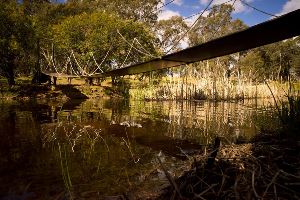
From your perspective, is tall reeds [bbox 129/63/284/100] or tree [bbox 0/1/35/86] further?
tree [bbox 0/1/35/86]

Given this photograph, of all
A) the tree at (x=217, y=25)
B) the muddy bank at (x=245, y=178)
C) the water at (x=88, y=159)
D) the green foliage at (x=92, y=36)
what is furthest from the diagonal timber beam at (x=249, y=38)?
the tree at (x=217, y=25)

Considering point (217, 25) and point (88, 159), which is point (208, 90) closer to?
point (88, 159)

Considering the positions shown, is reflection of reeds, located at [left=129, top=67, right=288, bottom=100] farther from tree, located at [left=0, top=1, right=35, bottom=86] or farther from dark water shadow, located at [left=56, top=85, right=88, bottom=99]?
tree, located at [left=0, top=1, right=35, bottom=86]

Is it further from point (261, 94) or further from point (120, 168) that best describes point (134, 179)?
point (261, 94)

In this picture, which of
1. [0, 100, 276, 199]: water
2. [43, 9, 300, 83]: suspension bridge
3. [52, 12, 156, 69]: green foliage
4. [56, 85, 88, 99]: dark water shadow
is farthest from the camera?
[52, 12, 156, 69]: green foliage

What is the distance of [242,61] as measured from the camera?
132ft

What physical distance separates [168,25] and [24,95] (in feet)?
79.3

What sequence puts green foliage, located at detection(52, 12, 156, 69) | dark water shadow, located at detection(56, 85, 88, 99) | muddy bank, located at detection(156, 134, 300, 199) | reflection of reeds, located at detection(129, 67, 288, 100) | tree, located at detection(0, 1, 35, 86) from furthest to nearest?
green foliage, located at detection(52, 12, 156, 69) → dark water shadow, located at detection(56, 85, 88, 99) → tree, located at detection(0, 1, 35, 86) → reflection of reeds, located at detection(129, 67, 288, 100) → muddy bank, located at detection(156, 134, 300, 199)

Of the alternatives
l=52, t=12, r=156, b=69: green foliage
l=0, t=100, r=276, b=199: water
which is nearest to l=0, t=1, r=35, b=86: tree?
l=52, t=12, r=156, b=69: green foliage

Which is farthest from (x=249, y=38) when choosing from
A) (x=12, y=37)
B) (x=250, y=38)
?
(x=12, y=37)

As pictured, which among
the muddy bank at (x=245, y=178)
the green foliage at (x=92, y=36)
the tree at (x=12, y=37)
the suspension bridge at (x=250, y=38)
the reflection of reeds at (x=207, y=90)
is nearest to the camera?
the muddy bank at (x=245, y=178)

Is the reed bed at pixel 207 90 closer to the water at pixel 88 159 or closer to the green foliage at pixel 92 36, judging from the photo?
the green foliage at pixel 92 36

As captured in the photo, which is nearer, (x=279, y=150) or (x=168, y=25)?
(x=279, y=150)

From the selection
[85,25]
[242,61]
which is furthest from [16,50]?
[242,61]
